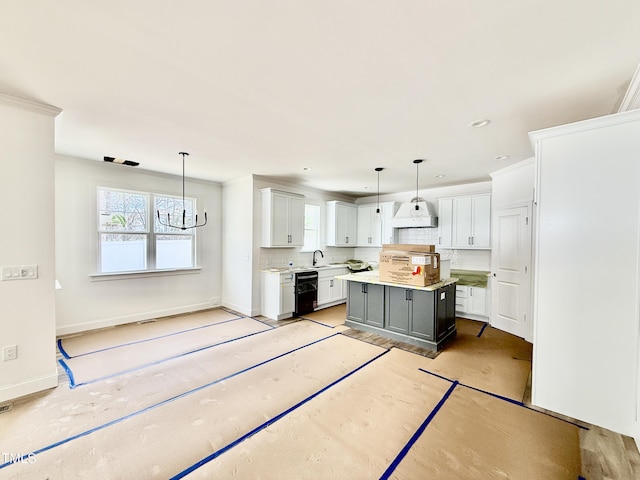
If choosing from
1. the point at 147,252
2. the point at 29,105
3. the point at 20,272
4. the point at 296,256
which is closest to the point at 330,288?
the point at 296,256

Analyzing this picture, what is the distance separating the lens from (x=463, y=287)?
17.2ft

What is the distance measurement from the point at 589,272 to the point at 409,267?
5.93 feet

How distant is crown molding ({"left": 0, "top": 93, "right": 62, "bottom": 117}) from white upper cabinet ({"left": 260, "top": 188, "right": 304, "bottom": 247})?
3022mm

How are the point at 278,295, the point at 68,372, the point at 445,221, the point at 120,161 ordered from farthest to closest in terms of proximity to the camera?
1. the point at 445,221
2. the point at 278,295
3. the point at 120,161
4. the point at 68,372

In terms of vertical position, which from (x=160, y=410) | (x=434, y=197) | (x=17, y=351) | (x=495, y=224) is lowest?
(x=160, y=410)

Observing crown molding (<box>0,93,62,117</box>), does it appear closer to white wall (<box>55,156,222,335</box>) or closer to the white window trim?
white wall (<box>55,156,222,335</box>)

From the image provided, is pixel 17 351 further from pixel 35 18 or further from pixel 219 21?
pixel 219 21

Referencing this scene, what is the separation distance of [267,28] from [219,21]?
0.26 metres

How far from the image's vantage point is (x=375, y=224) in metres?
6.93

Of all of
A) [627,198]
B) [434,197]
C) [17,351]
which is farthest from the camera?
[434,197]

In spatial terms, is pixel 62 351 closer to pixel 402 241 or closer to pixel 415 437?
pixel 415 437

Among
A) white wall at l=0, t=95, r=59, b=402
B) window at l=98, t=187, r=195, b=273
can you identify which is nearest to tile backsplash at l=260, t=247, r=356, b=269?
window at l=98, t=187, r=195, b=273

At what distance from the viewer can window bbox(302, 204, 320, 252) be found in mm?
6535

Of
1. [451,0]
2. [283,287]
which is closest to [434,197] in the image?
[283,287]
